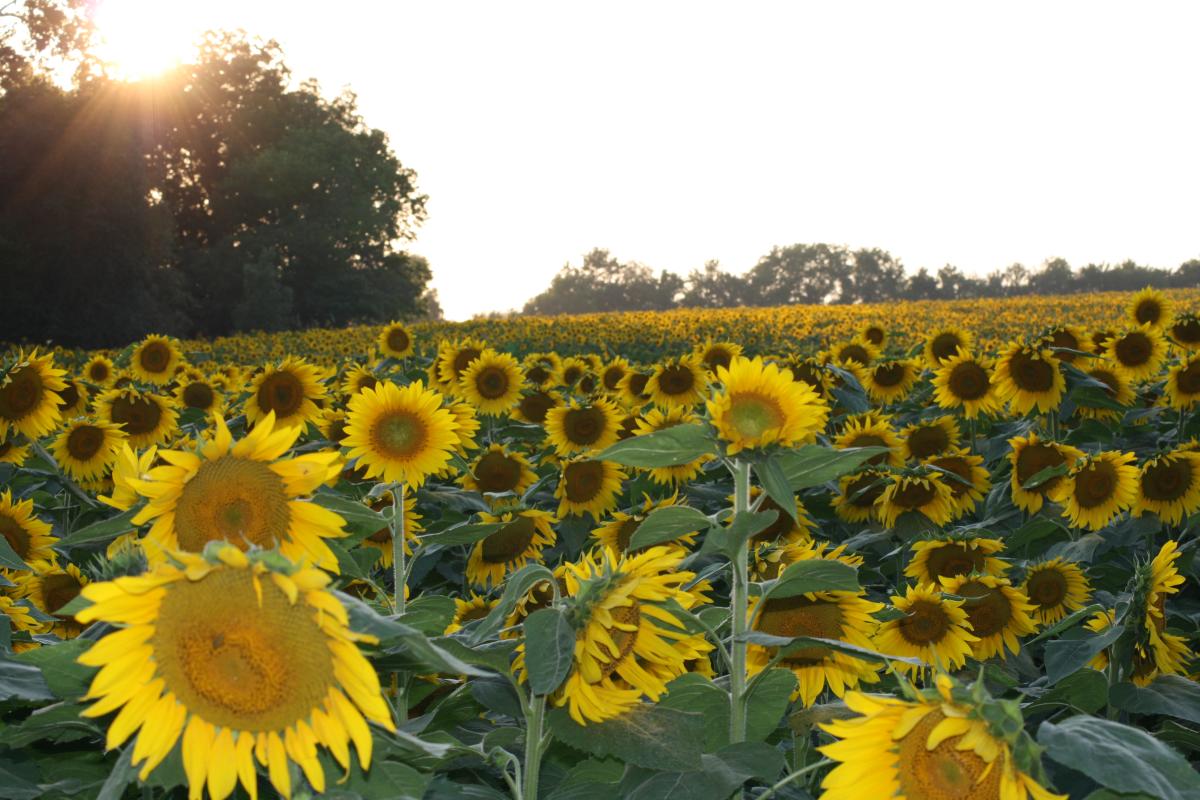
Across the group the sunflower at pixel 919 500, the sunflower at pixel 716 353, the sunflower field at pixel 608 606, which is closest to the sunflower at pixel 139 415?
the sunflower field at pixel 608 606

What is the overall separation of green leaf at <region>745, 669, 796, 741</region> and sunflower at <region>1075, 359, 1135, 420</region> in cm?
417

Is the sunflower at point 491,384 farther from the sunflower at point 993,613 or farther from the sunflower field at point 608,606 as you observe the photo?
the sunflower at point 993,613

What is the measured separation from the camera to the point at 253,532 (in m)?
1.48

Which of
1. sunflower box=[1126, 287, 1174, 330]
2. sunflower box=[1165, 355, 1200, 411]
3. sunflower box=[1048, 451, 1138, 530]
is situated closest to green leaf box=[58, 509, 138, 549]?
sunflower box=[1048, 451, 1138, 530]

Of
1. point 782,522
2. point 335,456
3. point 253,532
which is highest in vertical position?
point 335,456

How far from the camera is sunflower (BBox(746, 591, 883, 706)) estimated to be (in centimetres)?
246

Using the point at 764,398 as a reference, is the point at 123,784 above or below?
below

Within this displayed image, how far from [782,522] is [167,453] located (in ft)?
10.2

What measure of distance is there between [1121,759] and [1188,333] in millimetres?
5835

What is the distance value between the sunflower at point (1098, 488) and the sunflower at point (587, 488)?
1.93 metres

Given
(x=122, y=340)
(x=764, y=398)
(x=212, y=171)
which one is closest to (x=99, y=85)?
(x=122, y=340)

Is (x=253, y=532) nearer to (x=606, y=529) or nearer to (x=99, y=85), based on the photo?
Result: (x=606, y=529)

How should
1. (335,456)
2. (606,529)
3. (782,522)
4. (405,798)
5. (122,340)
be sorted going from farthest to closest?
(122,340), (782,522), (606,529), (335,456), (405,798)

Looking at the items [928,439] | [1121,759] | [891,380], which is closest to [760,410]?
[1121,759]
